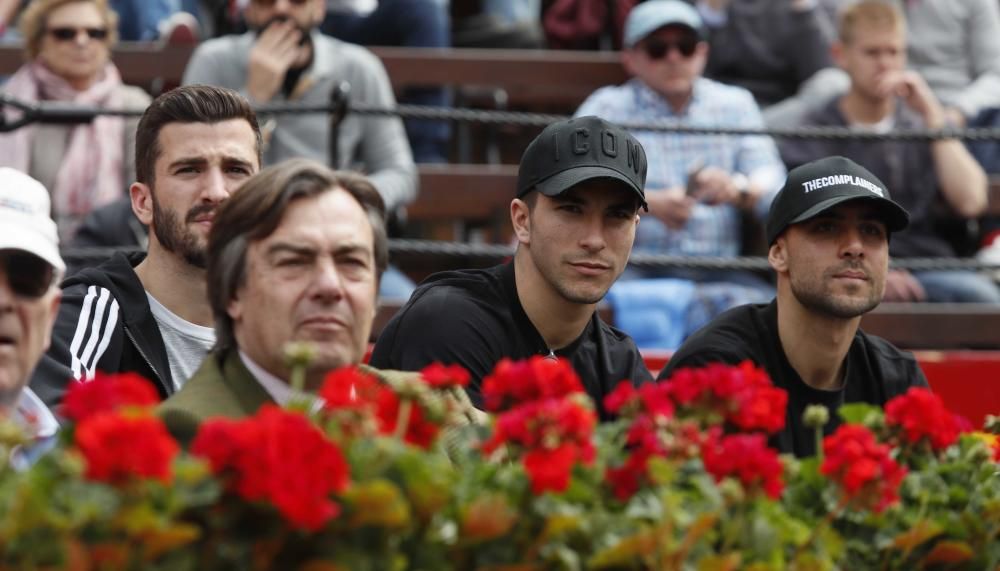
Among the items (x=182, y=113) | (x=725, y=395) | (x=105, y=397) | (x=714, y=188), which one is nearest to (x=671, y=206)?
(x=714, y=188)

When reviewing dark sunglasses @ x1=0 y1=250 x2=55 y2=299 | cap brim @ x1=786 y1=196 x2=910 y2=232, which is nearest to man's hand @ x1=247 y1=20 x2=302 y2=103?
cap brim @ x1=786 y1=196 x2=910 y2=232

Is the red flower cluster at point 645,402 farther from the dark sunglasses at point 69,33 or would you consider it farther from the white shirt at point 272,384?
the dark sunglasses at point 69,33

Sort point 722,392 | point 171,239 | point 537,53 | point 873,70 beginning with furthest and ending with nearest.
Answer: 1. point 537,53
2. point 873,70
3. point 171,239
4. point 722,392

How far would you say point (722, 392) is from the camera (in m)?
2.61

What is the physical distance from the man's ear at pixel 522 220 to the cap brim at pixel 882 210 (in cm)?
76

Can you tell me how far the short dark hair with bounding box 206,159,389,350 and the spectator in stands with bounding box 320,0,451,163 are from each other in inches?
196

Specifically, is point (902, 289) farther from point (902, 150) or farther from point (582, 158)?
point (582, 158)

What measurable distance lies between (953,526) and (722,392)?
20.6 inches

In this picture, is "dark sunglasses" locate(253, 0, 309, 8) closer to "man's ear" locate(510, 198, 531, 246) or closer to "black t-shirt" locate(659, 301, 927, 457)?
"man's ear" locate(510, 198, 531, 246)

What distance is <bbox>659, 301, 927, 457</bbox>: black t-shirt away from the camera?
14.8 ft

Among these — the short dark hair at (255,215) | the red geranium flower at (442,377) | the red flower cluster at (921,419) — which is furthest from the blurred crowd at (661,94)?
the red geranium flower at (442,377)

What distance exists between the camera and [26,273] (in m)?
2.83

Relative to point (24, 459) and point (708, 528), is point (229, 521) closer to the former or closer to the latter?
point (708, 528)

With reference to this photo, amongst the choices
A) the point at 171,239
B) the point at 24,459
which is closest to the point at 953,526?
the point at 24,459
